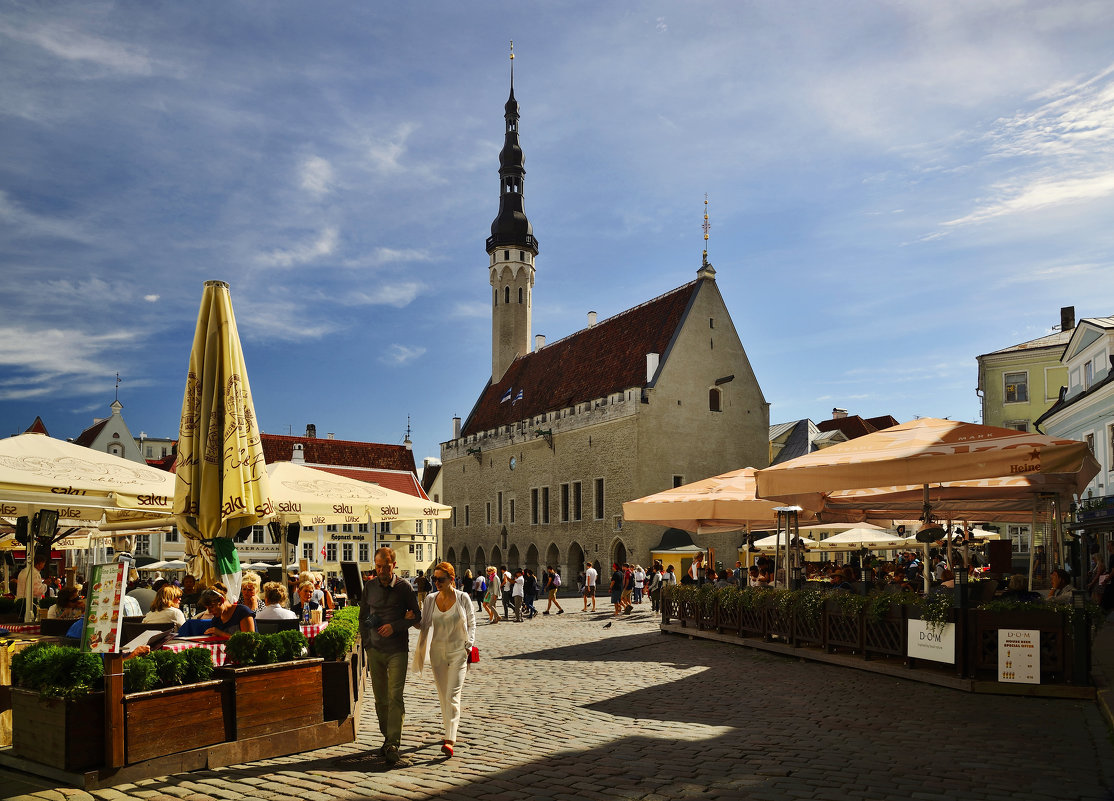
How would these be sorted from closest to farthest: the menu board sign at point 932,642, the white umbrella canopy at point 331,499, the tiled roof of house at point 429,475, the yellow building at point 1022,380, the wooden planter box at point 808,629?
1. the menu board sign at point 932,642
2. the white umbrella canopy at point 331,499
3. the wooden planter box at point 808,629
4. the yellow building at point 1022,380
5. the tiled roof of house at point 429,475

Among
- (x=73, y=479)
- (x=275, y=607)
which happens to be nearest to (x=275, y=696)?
(x=275, y=607)

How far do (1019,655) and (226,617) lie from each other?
8.04 meters

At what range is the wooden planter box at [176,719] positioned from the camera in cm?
607

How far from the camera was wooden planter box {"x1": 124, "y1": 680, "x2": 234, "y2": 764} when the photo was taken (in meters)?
6.07

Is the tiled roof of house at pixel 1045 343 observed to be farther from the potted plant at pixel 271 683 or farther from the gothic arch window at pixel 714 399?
the potted plant at pixel 271 683

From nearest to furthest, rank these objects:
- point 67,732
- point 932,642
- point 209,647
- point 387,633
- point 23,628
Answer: point 67,732
point 209,647
point 387,633
point 23,628
point 932,642

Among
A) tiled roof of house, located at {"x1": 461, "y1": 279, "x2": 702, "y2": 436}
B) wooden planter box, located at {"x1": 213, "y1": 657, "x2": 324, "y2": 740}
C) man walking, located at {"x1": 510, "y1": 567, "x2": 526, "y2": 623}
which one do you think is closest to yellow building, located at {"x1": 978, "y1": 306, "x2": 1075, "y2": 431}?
tiled roof of house, located at {"x1": 461, "y1": 279, "x2": 702, "y2": 436}

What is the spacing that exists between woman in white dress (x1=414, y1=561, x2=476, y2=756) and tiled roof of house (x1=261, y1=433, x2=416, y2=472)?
52161 mm

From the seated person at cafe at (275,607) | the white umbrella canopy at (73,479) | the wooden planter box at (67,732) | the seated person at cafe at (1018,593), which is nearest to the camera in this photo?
the wooden planter box at (67,732)

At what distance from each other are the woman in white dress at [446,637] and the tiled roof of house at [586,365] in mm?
37767

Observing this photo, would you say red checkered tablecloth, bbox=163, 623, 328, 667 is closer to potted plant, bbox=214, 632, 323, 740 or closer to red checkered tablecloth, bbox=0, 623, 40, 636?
potted plant, bbox=214, 632, 323, 740

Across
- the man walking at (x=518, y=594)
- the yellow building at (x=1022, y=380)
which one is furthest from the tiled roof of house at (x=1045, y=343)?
the man walking at (x=518, y=594)

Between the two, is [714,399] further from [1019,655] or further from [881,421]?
[1019,655]

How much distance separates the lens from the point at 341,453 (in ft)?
202
